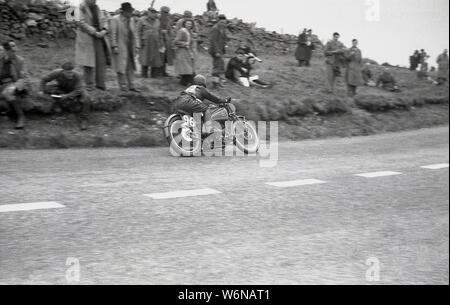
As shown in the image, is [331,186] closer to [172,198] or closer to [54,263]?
[172,198]

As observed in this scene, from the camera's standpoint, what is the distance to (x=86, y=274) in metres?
4.20

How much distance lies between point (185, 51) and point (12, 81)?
19.0ft

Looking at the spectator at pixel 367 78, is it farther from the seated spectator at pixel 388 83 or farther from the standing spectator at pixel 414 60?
the standing spectator at pixel 414 60

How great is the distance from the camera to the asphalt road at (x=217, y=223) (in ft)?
14.5

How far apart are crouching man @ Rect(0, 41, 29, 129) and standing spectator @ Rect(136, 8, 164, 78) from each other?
5.61m

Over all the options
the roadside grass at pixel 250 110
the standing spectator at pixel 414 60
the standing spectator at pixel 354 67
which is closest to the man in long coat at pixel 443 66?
the roadside grass at pixel 250 110

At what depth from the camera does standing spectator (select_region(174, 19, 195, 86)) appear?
15.8 m

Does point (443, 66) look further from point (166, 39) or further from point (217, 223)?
point (217, 223)

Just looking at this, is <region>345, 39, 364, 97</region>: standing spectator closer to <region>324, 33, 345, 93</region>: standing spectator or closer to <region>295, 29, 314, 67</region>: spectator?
<region>324, 33, 345, 93</region>: standing spectator

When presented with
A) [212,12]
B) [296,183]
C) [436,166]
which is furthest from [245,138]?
[212,12]

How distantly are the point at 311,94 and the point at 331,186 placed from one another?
12.9 m

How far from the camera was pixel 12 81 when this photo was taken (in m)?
11.1

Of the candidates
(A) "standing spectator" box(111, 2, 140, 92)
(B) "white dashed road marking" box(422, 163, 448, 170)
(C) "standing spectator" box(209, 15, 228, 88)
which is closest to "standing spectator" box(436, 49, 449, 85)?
(C) "standing spectator" box(209, 15, 228, 88)
